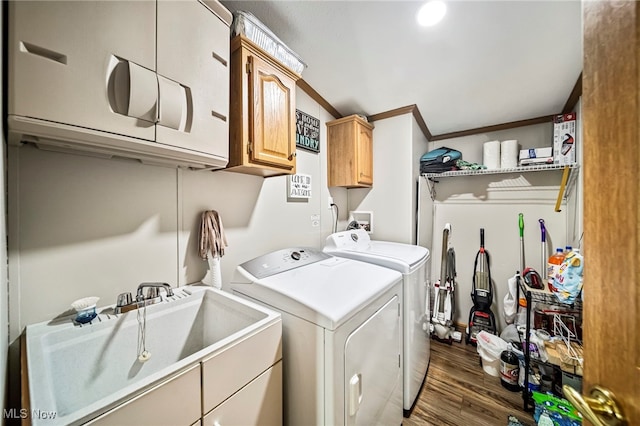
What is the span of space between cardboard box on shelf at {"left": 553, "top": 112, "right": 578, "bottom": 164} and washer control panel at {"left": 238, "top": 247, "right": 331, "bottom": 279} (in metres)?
2.54

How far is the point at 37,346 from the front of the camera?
77cm

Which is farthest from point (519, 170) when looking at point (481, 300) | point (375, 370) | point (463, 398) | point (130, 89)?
point (130, 89)

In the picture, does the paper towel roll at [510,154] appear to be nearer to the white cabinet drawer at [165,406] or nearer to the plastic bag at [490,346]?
the plastic bag at [490,346]

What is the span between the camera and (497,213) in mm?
2744

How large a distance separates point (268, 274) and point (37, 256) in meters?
0.94

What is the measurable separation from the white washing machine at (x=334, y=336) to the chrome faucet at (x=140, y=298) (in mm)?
367

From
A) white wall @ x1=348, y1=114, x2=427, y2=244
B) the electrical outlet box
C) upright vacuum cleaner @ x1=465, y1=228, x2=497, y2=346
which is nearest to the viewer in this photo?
white wall @ x1=348, y1=114, x2=427, y2=244

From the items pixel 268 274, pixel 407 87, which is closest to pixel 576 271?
pixel 407 87

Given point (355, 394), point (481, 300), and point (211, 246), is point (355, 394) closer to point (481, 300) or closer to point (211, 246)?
point (211, 246)

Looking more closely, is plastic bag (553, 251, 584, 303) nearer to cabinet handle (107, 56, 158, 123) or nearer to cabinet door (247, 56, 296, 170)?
cabinet door (247, 56, 296, 170)

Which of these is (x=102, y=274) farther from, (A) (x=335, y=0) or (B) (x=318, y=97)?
(B) (x=318, y=97)

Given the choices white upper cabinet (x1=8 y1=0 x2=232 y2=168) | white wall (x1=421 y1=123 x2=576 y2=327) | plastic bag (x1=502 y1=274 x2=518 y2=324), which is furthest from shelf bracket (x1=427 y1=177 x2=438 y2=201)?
white upper cabinet (x1=8 y1=0 x2=232 y2=168)

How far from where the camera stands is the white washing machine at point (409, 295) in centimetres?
159

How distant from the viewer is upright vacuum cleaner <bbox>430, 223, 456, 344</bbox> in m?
2.61
